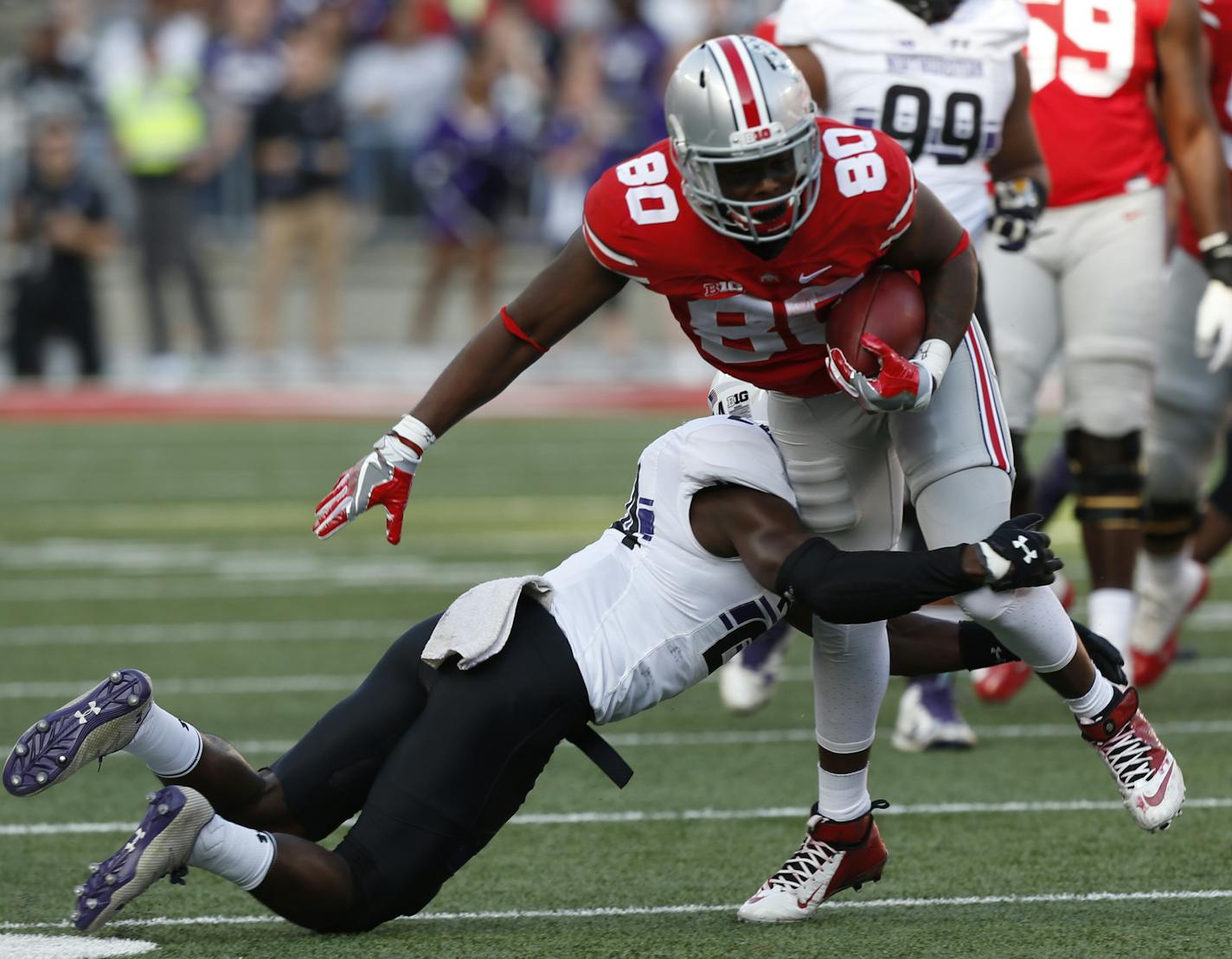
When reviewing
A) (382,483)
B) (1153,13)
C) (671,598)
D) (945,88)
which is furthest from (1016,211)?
(382,483)

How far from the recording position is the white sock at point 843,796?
4.10m

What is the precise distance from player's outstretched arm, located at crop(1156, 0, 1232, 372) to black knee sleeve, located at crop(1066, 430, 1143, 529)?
1.03ft

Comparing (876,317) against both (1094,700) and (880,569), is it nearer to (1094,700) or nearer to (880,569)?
(880,569)

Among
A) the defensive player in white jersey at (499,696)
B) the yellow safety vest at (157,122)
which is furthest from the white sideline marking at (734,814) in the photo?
the yellow safety vest at (157,122)

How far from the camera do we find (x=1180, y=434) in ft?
20.6

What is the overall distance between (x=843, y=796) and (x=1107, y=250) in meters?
2.29

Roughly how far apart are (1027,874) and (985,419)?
3.00 ft

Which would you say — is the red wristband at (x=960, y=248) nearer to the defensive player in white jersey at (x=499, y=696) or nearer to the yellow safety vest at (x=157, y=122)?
the defensive player in white jersey at (x=499, y=696)

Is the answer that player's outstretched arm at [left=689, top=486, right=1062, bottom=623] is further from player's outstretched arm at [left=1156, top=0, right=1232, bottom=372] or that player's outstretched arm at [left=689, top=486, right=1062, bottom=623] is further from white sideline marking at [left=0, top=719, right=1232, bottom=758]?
player's outstretched arm at [left=1156, top=0, right=1232, bottom=372]

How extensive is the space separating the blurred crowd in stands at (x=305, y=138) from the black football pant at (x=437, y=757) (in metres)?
11.0

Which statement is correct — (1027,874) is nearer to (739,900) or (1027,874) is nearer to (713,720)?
(739,900)

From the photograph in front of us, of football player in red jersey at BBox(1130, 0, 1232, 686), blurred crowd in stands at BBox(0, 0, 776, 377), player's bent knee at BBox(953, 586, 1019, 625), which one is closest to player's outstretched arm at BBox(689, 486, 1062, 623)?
player's bent knee at BBox(953, 586, 1019, 625)

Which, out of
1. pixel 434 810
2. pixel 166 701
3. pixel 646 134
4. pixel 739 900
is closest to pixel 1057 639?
pixel 739 900

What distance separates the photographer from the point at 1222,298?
576cm
